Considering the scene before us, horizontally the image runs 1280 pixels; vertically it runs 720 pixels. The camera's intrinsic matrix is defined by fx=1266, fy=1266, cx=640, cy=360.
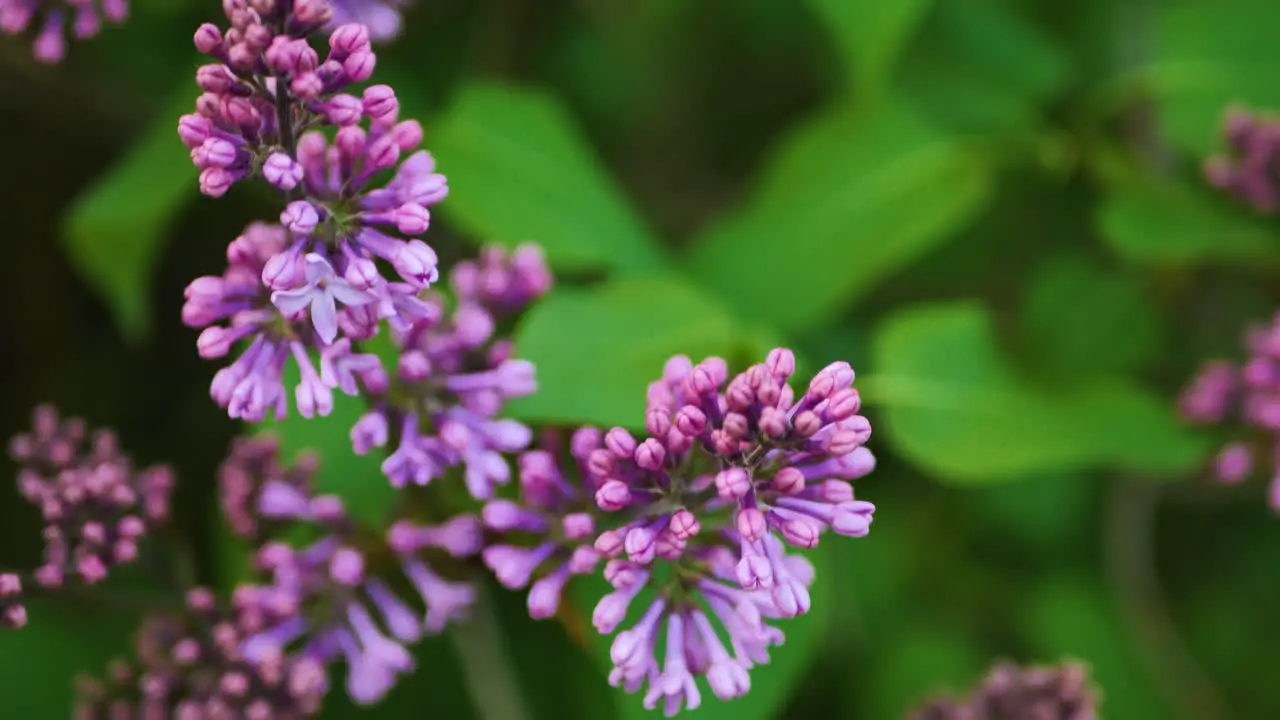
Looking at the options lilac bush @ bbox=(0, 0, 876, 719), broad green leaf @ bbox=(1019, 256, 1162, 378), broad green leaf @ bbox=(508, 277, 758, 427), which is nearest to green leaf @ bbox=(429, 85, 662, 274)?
broad green leaf @ bbox=(508, 277, 758, 427)

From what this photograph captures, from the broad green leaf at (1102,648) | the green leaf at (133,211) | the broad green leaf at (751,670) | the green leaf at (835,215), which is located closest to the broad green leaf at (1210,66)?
the green leaf at (835,215)

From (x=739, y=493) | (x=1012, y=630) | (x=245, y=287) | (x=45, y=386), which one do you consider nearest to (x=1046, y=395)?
(x=1012, y=630)

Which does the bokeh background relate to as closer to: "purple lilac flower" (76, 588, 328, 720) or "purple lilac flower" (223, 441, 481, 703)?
"purple lilac flower" (76, 588, 328, 720)

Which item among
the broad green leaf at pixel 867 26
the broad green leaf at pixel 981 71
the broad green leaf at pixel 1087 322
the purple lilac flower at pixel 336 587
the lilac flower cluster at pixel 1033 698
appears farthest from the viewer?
the broad green leaf at pixel 981 71

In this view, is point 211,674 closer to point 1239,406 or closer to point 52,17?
point 52,17

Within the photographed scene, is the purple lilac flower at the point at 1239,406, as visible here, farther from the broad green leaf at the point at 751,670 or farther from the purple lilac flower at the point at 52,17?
the purple lilac flower at the point at 52,17

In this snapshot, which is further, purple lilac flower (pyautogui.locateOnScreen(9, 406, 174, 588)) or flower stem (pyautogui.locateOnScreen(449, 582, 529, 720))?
flower stem (pyautogui.locateOnScreen(449, 582, 529, 720))
